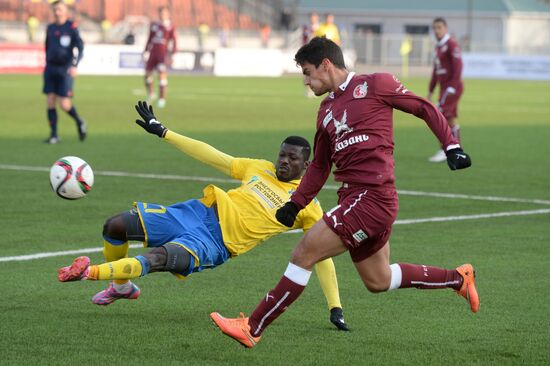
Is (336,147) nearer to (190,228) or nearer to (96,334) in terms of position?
(190,228)

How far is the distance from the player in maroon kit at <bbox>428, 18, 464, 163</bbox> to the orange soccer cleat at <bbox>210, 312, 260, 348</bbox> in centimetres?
1243

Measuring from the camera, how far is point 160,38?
31.5 m

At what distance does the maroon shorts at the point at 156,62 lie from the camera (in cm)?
3114

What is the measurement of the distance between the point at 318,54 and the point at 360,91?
0.34m

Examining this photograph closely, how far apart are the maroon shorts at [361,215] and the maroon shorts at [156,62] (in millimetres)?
24731

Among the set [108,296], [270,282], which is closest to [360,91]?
[108,296]

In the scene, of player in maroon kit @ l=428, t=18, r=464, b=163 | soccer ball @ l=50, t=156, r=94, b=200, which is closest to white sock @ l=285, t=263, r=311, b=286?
soccer ball @ l=50, t=156, r=94, b=200

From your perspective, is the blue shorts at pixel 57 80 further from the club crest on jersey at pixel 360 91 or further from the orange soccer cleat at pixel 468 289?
the club crest on jersey at pixel 360 91

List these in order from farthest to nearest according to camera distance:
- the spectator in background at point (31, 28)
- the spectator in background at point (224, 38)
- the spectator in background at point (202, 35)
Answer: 1. the spectator in background at point (224, 38)
2. the spectator in background at point (202, 35)
3. the spectator in background at point (31, 28)

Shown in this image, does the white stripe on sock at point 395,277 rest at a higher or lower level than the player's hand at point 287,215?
lower

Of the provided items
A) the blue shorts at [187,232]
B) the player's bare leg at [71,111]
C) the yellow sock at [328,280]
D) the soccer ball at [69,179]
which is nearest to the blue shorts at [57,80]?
the player's bare leg at [71,111]

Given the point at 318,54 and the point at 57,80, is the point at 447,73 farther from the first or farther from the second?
the point at 318,54

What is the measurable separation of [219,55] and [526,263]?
143 ft

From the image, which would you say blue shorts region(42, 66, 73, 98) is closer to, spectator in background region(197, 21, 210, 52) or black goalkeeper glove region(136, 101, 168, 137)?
black goalkeeper glove region(136, 101, 168, 137)
